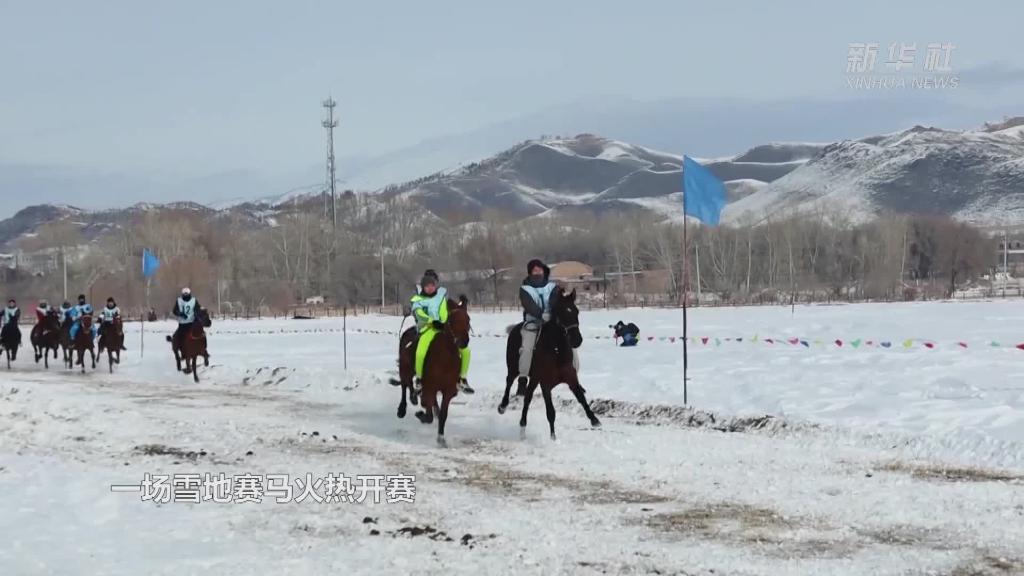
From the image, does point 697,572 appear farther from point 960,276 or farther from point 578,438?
point 960,276

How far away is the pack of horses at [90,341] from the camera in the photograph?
24.1 metres

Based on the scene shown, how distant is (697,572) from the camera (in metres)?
6.37

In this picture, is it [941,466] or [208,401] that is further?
[208,401]

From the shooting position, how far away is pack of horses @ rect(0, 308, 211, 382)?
24.1 meters

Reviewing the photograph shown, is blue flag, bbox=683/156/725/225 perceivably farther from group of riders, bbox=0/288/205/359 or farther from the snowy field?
group of riders, bbox=0/288/205/359

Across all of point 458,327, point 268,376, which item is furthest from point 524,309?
point 268,376

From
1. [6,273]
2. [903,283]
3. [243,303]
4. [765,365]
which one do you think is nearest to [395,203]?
[6,273]

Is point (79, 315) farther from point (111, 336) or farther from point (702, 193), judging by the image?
point (702, 193)

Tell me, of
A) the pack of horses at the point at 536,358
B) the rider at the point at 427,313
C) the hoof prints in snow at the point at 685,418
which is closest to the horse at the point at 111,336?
the hoof prints in snow at the point at 685,418

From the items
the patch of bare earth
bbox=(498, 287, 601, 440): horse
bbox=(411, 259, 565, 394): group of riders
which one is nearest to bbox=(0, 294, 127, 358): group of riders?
bbox=(411, 259, 565, 394): group of riders

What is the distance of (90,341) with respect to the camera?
90.6ft

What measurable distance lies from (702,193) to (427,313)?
5.66 meters

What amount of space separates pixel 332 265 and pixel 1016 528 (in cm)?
10928

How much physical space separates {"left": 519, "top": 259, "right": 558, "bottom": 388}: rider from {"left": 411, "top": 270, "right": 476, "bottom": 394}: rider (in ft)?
3.11
